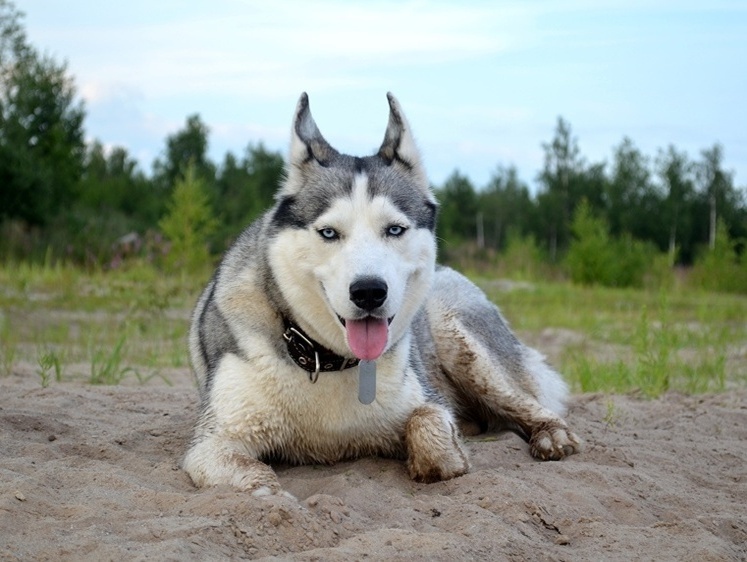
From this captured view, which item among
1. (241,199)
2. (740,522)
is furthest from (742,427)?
(241,199)

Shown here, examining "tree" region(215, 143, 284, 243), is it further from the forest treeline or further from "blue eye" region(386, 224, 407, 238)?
"blue eye" region(386, 224, 407, 238)

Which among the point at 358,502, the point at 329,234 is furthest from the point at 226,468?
the point at 329,234

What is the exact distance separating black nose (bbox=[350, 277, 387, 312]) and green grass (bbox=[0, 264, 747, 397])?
2.68m

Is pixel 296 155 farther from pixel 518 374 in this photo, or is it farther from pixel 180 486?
pixel 518 374

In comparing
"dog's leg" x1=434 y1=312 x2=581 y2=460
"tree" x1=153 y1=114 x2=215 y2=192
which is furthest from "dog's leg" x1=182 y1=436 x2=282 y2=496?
"tree" x1=153 y1=114 x2=215 y2=192

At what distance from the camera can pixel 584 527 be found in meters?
3.39

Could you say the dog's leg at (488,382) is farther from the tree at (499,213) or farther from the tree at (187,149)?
the tree at (499,213)

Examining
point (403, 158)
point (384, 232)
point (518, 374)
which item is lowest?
point (518, 374)

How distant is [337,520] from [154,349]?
5.73m

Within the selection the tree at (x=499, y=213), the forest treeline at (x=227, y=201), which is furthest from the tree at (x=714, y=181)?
the tree at (x=499, y=213)

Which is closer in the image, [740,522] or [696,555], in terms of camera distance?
[696,555]

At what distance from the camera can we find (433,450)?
12.8ft

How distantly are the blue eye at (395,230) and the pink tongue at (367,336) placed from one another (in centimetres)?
36

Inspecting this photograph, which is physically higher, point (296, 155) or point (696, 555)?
point (296, 155)
